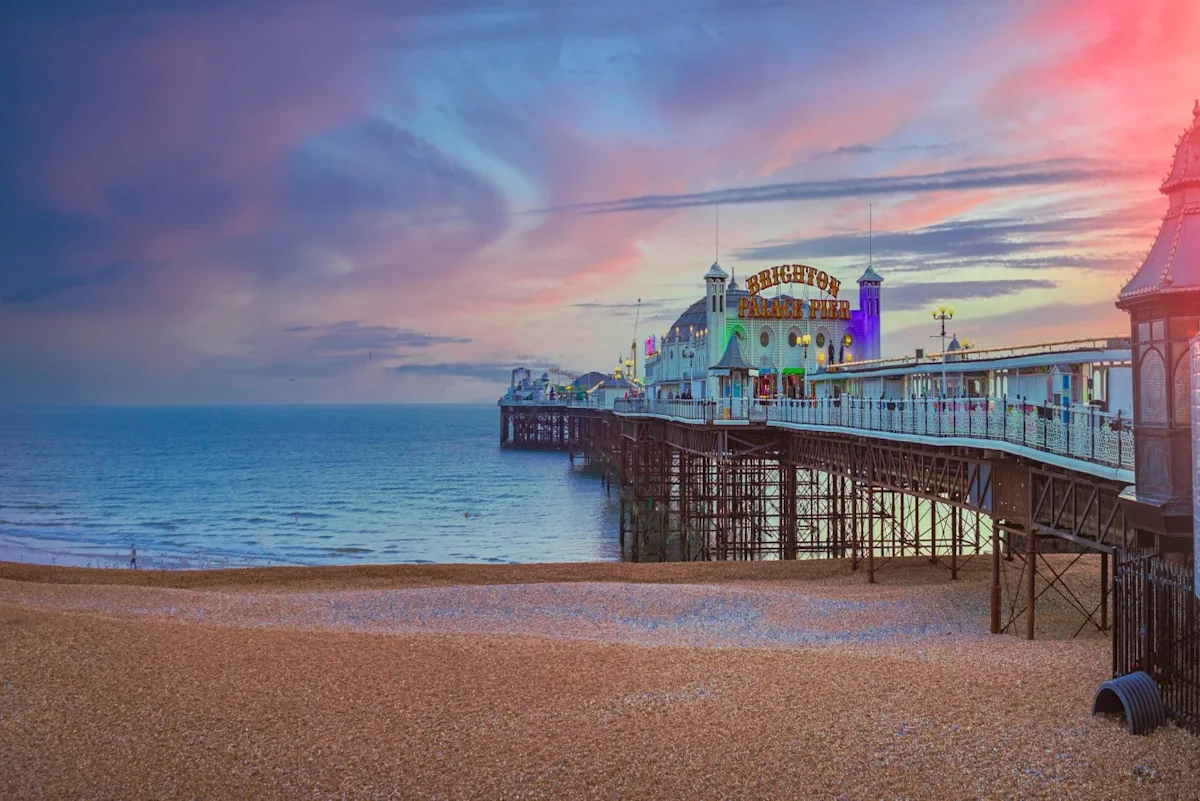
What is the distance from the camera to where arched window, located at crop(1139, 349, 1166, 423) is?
458 inches

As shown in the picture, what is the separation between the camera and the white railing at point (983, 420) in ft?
46.0

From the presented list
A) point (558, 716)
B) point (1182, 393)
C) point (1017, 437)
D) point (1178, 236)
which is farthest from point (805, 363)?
point (558, 716)

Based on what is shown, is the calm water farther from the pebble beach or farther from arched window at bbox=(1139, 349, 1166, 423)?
arched window at bbox=(1139, 349, 1166, 423)

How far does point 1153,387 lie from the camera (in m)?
11.8

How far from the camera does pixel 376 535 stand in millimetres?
47469

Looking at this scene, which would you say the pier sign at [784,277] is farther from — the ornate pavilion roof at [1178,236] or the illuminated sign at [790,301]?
the ornate pavilion roof at [1178,236]

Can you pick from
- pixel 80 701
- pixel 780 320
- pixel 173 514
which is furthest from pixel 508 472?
pixel 80 701

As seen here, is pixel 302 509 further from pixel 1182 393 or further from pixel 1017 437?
pixel 1182 393

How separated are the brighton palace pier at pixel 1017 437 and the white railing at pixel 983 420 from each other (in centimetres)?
5

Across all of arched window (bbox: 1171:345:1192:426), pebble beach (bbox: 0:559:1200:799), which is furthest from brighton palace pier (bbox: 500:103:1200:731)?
pebble beach (bbox: 0:559:1200:799)

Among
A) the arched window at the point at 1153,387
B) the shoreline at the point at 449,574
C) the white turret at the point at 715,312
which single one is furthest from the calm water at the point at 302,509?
the arched window at the point at 1153,387

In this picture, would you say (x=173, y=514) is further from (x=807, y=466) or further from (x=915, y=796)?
(x=915, y=796)

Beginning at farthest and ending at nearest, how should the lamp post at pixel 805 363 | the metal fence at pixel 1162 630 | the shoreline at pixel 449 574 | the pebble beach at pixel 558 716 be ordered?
the lamp post at pixel 805 363, the shoreline at pixel 449 574, the metal fence at pixel 1162 630, the pebble beach at pixel 558 716

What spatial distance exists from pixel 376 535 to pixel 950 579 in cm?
3038
